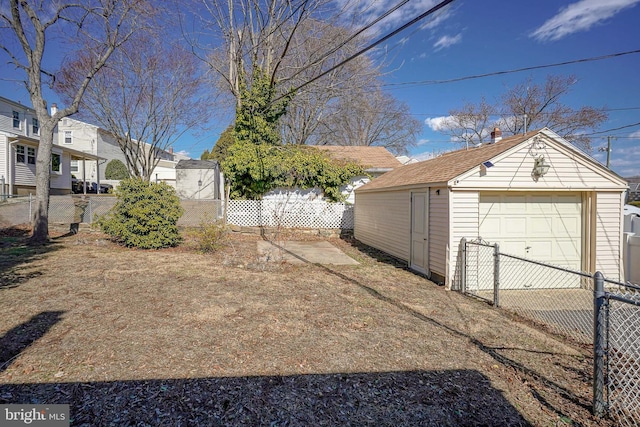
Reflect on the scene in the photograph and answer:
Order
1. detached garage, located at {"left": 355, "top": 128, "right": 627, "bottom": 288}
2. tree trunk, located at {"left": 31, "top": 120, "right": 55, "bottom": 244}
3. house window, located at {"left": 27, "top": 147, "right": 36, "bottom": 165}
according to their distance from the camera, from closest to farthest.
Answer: detached garage, located at {"left": 355, "top": 128, "right": 627, "bottom": 288} → tree trunk, located at {"left": 31, "top": 120, "right": 55, "bottom": 244} → house window, located at {"left": 27, "top": 147, "right": 36, "bottom": 165}

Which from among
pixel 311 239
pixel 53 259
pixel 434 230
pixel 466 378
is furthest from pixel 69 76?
pixel 466 378

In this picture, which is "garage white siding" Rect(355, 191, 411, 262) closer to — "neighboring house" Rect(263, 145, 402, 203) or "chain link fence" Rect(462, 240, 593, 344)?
"chain link fence" Rect(462, 240, 593, 344)

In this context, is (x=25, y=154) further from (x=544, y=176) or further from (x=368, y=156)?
(x=544, y=176)

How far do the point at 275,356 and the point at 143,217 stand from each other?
7675 mm

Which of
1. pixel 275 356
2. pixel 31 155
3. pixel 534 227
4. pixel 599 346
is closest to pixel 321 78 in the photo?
pixel 534 227

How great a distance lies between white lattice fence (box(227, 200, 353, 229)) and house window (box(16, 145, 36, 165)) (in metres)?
13.6

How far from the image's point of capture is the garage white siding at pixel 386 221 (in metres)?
8.16

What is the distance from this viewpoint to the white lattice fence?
13758 millimetres

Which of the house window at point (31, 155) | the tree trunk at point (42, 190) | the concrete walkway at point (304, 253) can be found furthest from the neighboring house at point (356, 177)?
the house window at point (31, 155)

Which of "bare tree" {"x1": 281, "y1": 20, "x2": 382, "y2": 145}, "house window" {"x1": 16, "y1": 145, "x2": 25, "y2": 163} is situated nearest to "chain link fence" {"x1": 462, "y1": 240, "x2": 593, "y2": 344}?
"bare tree" {"x1": 281, "y1": 20, "x2": 382, "y2": 145}

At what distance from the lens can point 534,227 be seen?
6672 mm

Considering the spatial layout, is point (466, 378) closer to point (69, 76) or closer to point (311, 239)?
point (311, 239)

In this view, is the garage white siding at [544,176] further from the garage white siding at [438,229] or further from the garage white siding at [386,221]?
the garage white siding at [386,221]

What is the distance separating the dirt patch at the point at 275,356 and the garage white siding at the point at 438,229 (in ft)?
2.57
